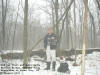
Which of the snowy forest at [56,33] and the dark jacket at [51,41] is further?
the dark jacket at [51,41]

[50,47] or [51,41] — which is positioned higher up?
[51,41]

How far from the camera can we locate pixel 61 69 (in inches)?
166

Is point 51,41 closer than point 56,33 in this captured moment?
Yes

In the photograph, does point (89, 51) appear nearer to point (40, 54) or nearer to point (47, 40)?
point (40, 54)

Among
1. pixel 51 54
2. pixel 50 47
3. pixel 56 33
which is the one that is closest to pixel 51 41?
pixel 50 47

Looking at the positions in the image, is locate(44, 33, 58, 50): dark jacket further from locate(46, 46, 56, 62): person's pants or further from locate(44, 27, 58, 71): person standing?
locate(46, 46, 56, 62): person's pants

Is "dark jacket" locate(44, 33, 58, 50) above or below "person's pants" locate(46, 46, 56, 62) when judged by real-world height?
above

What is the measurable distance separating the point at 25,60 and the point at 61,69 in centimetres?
127

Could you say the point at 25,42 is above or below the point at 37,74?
above

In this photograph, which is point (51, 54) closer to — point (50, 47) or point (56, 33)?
point (50, 47)

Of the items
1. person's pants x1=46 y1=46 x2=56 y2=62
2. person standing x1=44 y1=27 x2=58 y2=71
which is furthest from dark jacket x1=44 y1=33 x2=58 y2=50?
person's pants x1=46 y1=46 x2=56 y2=62

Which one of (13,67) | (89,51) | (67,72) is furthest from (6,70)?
(89,51)

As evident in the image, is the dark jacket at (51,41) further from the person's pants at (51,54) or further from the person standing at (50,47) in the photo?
the person's pants at (51,54)

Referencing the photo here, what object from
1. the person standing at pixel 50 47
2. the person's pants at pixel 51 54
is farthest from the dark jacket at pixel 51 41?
the person's pants at pixel 51 54
